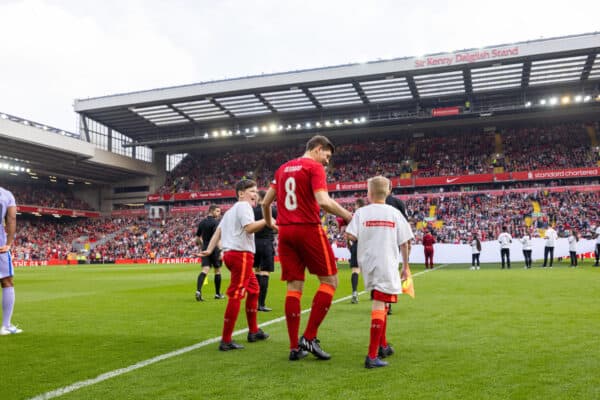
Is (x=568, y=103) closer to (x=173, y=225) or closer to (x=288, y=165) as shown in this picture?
(x=173, y=225)

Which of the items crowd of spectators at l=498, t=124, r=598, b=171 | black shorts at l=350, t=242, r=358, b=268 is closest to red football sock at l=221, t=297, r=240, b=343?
black shorts at l=350, t=242, r=358, b=268

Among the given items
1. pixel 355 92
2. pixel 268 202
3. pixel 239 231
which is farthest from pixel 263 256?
pixel 355 92

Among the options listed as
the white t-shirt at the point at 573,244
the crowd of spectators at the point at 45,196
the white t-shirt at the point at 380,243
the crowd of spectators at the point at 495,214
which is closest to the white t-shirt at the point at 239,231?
the white t-shirt at the point at 380,243

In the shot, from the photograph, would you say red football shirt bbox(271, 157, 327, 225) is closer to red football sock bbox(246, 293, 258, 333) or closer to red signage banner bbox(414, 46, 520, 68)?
red football sock bbox(246, 293, 258, 333)

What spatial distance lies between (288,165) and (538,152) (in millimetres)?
44413

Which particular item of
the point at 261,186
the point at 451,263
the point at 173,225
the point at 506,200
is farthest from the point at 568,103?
the point at 173,225

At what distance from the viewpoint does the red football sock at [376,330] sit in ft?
13.6

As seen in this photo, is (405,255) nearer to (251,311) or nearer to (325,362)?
(325,362)

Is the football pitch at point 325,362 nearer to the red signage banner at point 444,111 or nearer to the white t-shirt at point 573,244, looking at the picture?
the white t-shirt at point 573,244

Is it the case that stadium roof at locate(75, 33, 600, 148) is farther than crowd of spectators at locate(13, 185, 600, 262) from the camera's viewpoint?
Yes

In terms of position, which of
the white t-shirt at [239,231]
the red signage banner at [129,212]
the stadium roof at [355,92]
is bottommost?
the white t-shirt at [239,231]

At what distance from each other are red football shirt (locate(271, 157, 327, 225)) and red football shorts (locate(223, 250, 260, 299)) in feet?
2.94

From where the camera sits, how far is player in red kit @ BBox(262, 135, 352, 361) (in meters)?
4.45

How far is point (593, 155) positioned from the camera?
4078cm
